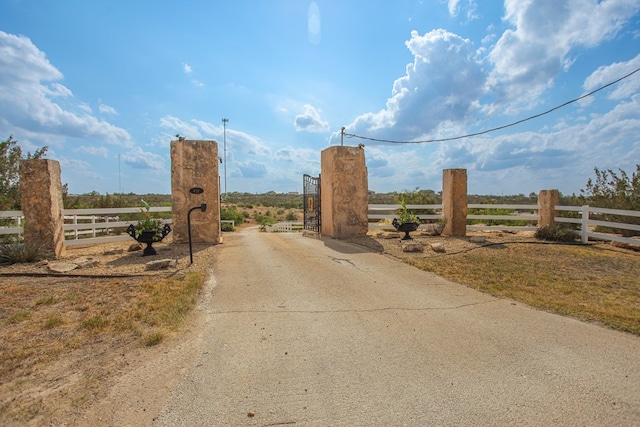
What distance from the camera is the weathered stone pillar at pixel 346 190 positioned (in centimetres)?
1161

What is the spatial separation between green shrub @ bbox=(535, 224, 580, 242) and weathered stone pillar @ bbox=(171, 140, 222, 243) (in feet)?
33.6

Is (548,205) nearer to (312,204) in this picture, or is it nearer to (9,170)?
(312,204)

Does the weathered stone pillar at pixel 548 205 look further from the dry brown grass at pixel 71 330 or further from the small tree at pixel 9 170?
the small tree at pixel 9 170

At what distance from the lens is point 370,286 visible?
6.10 m

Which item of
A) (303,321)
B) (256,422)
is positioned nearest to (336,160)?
(303,321)

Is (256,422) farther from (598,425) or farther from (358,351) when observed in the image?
(598,425)

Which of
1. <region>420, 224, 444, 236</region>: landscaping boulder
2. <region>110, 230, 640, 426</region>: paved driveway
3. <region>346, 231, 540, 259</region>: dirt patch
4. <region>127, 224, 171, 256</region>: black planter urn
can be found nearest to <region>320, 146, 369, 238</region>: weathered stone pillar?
<region>346, 231, 540, 259</region>: dirt patch

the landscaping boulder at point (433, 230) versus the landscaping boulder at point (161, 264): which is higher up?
the landscaping boulder at point (433, 230)

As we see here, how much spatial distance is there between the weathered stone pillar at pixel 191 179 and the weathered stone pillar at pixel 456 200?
7596mm

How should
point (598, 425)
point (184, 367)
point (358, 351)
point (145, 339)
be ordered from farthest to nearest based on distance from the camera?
point (145, 339)
point (358, 351)
point (184, 367)
point (598, 425)

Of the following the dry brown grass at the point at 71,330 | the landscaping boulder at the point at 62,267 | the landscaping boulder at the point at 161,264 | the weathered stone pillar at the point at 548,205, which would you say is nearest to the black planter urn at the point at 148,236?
the landscaping boulder at the point at 62,267

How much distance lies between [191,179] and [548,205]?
11318mm

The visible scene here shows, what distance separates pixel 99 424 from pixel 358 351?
2164mm

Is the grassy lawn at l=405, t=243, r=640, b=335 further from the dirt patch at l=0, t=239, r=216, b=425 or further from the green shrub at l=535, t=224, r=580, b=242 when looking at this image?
the dirt patch at l=0, t=239, r=216, b=425
